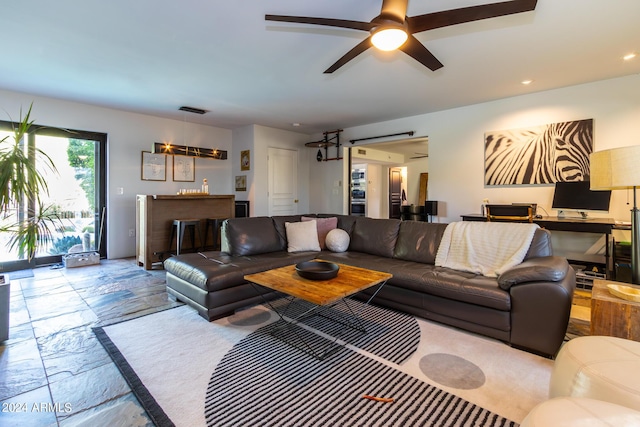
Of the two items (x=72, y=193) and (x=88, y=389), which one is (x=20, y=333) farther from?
(x=72, y=193)

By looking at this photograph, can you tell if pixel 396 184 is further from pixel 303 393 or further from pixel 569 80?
pixel 303 393

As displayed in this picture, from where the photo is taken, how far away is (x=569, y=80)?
3842 millimetres

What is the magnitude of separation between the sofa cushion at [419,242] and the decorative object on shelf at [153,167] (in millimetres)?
4797

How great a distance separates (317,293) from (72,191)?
5098 millimetres

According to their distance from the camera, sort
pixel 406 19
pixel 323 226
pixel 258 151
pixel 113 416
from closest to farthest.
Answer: pixel 113 416 → pixel 406 19 → pixel 323 226 → pixel 258 151

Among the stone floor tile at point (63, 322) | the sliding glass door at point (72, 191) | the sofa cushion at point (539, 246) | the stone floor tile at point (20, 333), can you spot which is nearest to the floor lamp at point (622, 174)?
the sofa cushion at point (539, 246)

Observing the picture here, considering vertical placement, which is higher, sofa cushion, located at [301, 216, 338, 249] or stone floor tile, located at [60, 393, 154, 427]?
sofa cushion, located at [301, 216, 338, 249]

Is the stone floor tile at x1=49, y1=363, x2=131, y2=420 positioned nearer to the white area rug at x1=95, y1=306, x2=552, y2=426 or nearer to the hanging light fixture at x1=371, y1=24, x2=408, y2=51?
the white area rug at x1=95, y1=306, x2=552, y2=426

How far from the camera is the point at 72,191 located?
4926mm

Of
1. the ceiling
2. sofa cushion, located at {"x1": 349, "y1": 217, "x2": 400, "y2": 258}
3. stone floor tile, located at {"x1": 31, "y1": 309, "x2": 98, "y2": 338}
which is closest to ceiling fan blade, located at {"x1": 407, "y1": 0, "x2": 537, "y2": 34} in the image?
the ceiling

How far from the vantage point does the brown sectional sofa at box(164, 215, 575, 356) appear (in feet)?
6.98

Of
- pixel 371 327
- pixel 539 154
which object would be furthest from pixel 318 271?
pixel 539 154

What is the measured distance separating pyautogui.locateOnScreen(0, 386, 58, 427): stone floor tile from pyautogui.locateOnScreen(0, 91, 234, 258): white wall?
4.10 meters

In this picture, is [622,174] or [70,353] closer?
[622,174]
